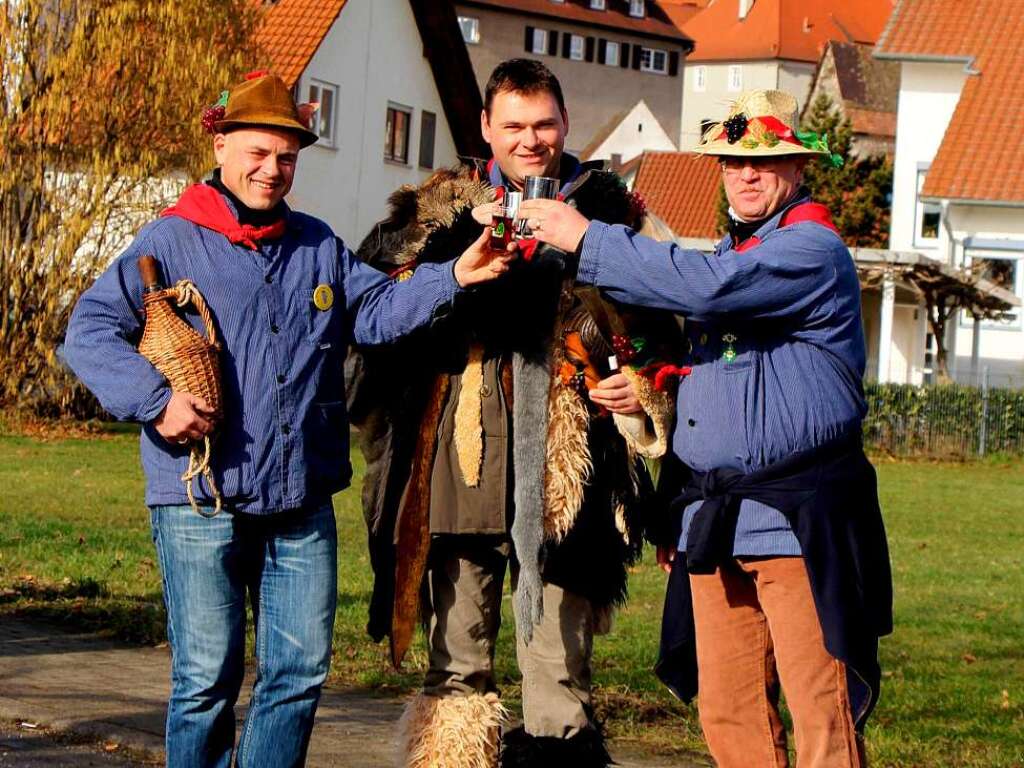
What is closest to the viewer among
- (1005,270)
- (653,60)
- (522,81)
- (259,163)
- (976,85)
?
(259,163)

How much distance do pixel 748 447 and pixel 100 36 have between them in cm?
1968

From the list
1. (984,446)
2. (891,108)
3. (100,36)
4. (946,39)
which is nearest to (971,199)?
(946,39)

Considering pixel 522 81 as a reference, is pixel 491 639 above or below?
below

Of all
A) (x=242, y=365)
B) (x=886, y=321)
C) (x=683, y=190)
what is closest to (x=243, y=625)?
(x=242, y=365)

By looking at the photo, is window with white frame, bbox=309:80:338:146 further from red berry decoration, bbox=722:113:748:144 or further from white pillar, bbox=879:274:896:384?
red berry decoration, bbox=722:113:748:144

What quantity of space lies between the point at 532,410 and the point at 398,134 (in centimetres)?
3328

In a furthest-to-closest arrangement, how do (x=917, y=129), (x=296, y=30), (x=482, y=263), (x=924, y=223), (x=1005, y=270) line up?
1. (x=924, y=223)
2. (x=917, y=129)
3. (x=1005, y=270)
4. (x=296, y=30)
5. (x=482, y=263)

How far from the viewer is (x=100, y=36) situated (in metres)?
22.7

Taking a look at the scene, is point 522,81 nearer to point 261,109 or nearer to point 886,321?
point 261,109

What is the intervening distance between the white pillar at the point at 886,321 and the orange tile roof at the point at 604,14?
145 ft

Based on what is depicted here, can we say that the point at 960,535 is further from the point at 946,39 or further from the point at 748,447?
the point at 946,39

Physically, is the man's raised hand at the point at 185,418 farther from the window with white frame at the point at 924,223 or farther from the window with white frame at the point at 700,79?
the window with white frame at the point at 700,79

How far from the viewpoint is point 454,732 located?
5.17 metres

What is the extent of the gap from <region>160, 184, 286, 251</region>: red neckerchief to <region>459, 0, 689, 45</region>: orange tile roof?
7373 centimetres
